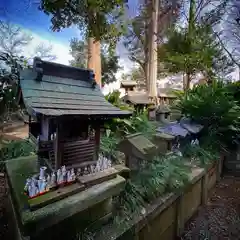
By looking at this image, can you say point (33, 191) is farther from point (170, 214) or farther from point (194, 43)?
point (194, 43)

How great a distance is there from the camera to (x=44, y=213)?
1185 mm

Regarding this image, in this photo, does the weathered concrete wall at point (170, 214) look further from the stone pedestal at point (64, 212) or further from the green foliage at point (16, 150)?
the green foliage at point (16, 150)

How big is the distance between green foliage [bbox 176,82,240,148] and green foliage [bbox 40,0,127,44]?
2425 mm

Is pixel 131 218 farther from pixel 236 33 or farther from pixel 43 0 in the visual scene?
pixel 236 33

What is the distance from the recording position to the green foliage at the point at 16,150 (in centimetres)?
323

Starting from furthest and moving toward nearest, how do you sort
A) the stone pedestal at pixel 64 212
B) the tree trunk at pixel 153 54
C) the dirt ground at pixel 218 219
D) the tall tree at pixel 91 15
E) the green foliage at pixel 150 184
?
the tree trunk at pixel 153 54 → the tall tree at pixel 91 15 → the dirt ground at pixel 218 219 → the green foliage at pixel 150 184 → the stone pedestal at pixel 64 212

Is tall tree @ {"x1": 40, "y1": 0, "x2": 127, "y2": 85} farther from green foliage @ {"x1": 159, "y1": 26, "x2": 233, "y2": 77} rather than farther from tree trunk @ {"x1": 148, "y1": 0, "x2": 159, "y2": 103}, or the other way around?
tree trunk @ {"x1": 148, "y1": 0, "x2": 159, "y2": 103}

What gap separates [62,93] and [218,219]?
301 cm

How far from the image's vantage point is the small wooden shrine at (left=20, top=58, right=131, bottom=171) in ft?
4.54

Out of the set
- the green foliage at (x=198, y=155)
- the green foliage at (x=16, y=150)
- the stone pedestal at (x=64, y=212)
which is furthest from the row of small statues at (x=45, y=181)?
the green foliage at (x=198, y=155)

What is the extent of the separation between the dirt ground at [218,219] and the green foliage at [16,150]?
2838mm

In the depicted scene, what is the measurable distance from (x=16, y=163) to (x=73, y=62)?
34.0 ft

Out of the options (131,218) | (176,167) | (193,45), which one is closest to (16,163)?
(131,218)

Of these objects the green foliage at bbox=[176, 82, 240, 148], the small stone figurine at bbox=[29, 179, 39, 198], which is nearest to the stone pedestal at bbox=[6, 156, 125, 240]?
the small stone figurine at bbox=[29, 179, 39, 198]
